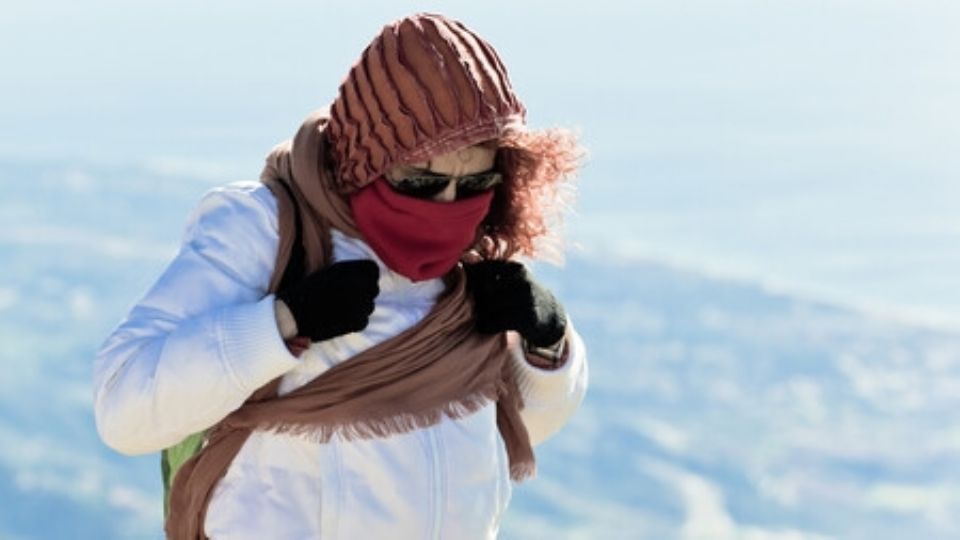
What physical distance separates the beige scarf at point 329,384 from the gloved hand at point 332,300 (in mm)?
85

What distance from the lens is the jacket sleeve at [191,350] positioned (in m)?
2.45

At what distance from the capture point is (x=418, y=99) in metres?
2.54

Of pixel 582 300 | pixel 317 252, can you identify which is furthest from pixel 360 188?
pixel 582 300

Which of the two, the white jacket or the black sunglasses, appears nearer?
the white jacket

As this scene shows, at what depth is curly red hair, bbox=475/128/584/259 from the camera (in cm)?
272

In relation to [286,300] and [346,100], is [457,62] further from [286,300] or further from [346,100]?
[286,300]

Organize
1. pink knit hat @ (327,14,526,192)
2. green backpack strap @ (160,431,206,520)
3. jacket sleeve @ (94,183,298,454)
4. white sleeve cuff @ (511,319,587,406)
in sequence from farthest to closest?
white sleeve cuff @ (511,319,587,406), green backpack strap @ (160,431,206,520), pink knit hat @ (327,14,526,192), jacket sleeve @ (94,183,298,454)

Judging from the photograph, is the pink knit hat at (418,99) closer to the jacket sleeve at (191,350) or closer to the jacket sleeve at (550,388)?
the jacket sleeve at (191,350)

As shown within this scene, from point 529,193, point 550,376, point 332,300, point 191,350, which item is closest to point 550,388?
point 550,376

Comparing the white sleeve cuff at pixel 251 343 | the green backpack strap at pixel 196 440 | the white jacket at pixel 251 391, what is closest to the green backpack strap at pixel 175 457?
the green backpack strap at pixel 196 440

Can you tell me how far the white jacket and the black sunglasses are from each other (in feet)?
0.35

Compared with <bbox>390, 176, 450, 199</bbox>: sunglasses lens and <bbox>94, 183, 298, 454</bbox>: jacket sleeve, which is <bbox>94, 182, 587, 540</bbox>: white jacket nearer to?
<bbox>94, 183, 298, 454</bbox>: jacket sleeve

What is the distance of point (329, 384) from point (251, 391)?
0.50 feet

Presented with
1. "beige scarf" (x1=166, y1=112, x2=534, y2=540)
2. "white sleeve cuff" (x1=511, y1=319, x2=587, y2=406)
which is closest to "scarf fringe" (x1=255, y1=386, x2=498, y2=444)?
"beige scarf" (x1=166, y1=112, x2=534, y2=540)
